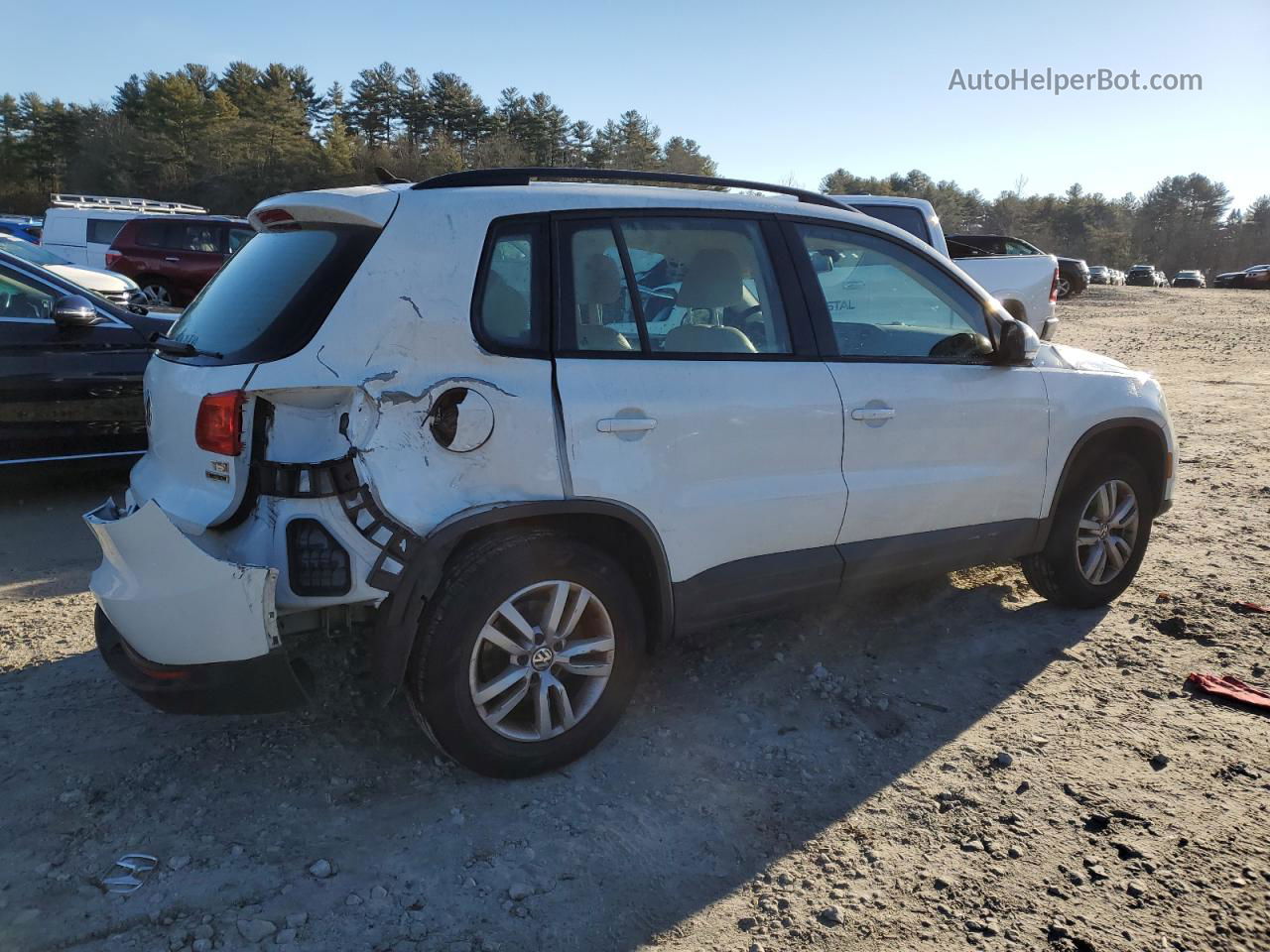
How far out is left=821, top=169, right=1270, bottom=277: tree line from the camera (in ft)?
293

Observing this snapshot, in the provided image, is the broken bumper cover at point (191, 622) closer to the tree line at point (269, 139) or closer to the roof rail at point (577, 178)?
the roof rail at point (577, 178)

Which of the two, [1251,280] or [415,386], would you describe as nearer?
[415,386]

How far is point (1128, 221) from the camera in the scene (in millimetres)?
103250

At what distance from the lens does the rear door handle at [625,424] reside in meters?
2.96

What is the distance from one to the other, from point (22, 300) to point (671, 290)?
4.95m

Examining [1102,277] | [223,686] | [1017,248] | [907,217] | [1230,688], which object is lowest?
[1230,688]

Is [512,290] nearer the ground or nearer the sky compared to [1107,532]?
nearer the sky

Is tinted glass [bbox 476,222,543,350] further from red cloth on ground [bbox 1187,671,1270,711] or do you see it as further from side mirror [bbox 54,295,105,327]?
side mirror [bbox 54,295,105,327]

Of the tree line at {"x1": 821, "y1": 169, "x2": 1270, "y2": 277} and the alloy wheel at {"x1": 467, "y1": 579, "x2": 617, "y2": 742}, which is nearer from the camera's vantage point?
the alloy wheel at {"x1": 467, "y1": 579, "x2": 617, "y2": 742}

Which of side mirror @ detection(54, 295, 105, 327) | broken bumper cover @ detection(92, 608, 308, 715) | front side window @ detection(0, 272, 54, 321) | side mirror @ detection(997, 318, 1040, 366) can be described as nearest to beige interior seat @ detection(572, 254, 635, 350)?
broken bumper cover @ detection(92, 608, 308, 715)

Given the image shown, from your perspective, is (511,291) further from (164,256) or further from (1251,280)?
(1251,280)

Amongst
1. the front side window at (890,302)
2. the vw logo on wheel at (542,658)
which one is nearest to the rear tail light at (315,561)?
the vw logo on wheel at (542,658)

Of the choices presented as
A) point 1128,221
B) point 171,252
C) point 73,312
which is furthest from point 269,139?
point 1128,221

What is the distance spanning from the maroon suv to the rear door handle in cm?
1485
